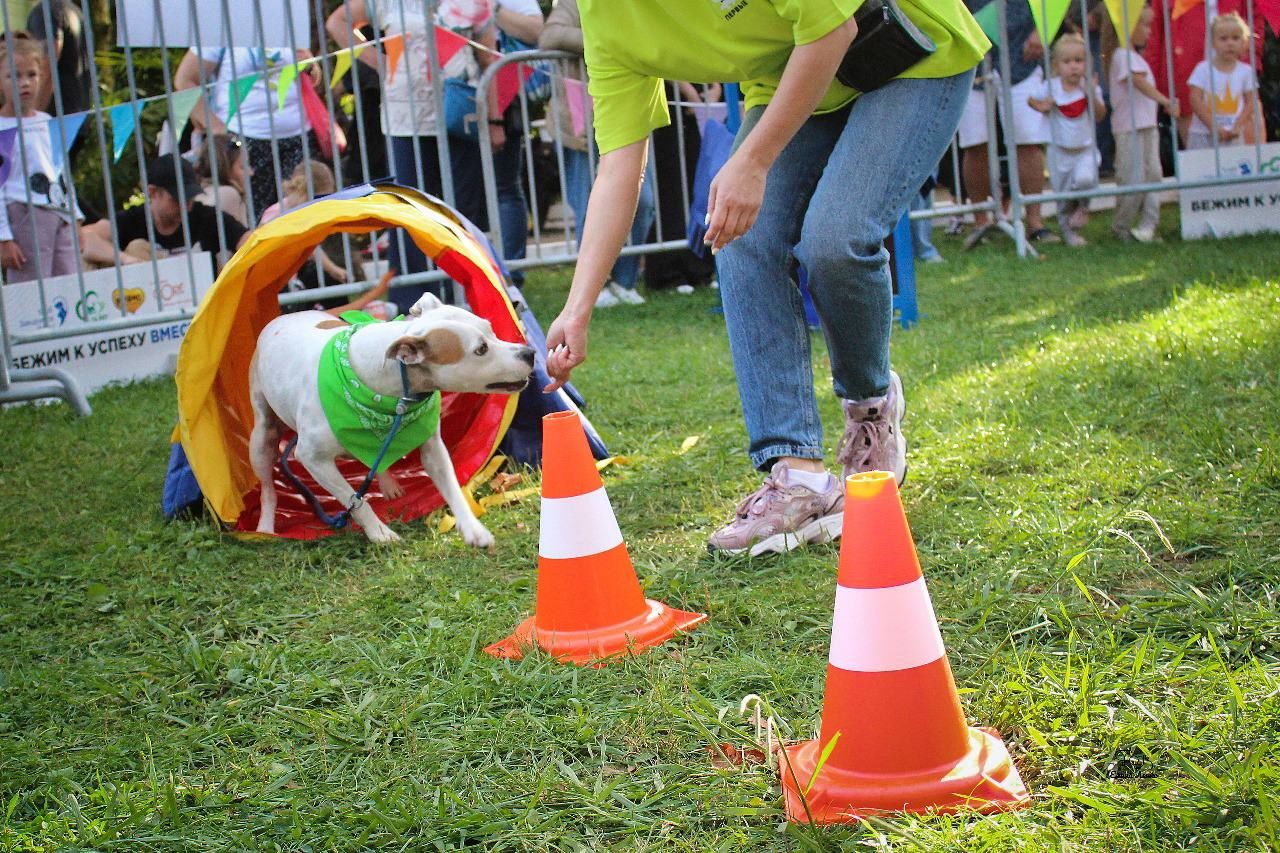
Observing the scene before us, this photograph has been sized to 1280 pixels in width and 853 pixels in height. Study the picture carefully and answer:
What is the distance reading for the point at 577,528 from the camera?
2447 mm

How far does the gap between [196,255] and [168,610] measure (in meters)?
4.02

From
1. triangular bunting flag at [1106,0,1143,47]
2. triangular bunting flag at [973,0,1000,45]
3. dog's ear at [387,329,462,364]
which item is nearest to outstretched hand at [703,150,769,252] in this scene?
dog's ear at [387,329,462,364]

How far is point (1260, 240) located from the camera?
23.5 feet

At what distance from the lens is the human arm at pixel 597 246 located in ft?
8.55

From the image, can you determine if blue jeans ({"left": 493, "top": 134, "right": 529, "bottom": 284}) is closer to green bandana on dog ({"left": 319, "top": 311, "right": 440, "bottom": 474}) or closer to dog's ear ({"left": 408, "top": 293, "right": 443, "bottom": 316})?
dog's ear ({"left": 408, "top": 293, "right": 443, "bottom": 316})

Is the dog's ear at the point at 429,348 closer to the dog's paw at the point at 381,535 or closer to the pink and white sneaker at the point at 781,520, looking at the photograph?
the dog's paw at the point at 381,535

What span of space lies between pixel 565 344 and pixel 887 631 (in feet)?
3.76

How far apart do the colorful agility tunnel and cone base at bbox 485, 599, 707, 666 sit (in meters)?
1.47

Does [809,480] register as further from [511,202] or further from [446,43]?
[511,202]

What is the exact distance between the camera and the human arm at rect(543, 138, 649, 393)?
8.55ft

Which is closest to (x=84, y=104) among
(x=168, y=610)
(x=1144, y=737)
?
(x=168, y=610)

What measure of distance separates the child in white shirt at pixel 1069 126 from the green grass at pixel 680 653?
4.36 metres

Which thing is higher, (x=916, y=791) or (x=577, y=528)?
(x=577, y=528)

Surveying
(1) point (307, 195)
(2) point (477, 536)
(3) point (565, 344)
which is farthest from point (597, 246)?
(1) point (307, 195)
